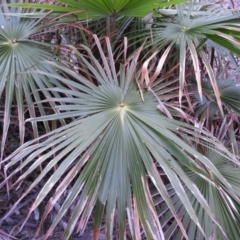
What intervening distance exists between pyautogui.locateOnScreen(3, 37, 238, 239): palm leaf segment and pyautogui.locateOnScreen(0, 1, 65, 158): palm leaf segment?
21cm

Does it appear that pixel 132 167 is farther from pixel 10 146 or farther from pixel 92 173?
pixel 10 146

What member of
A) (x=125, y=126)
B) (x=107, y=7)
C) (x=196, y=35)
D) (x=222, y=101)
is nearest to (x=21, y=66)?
(x=107, y=7)

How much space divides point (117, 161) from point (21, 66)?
62cm

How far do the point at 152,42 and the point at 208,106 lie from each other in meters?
0.36

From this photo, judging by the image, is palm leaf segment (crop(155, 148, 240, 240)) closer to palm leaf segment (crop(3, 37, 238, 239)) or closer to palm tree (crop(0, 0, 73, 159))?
palm leaf segment (crop(3, 37, 238, 239))

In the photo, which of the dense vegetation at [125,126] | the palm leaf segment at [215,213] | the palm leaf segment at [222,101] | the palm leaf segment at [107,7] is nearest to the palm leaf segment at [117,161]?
the dense vegetation at [125,126]

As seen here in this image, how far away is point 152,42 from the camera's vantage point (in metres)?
1.75

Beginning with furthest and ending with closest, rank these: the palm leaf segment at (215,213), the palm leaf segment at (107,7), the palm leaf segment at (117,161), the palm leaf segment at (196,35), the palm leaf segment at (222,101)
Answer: the palm leaf segment at (222,101) < the palm leaf segment at (107,7) < the palm leaf segment at (196,35) < the palm leaf segment at (215,213) < the palm leaf segment at (117,161)

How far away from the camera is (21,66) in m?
1.60

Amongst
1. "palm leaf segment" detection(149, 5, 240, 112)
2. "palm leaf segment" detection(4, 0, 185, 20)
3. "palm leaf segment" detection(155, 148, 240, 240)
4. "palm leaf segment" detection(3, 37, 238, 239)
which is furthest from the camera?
"palm leaf segment" detection(4, 0, 185, 20)

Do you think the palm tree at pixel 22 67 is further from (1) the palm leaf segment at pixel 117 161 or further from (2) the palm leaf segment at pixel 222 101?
(2) the palm leaf segment at pixel 222 101

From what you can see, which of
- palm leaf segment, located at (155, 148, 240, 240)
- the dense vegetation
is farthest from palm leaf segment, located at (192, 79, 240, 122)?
palm leaf segment, located at (155, 148, 240, 240)

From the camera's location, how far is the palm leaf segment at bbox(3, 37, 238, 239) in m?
1.12

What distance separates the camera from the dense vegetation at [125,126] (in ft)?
3.78
